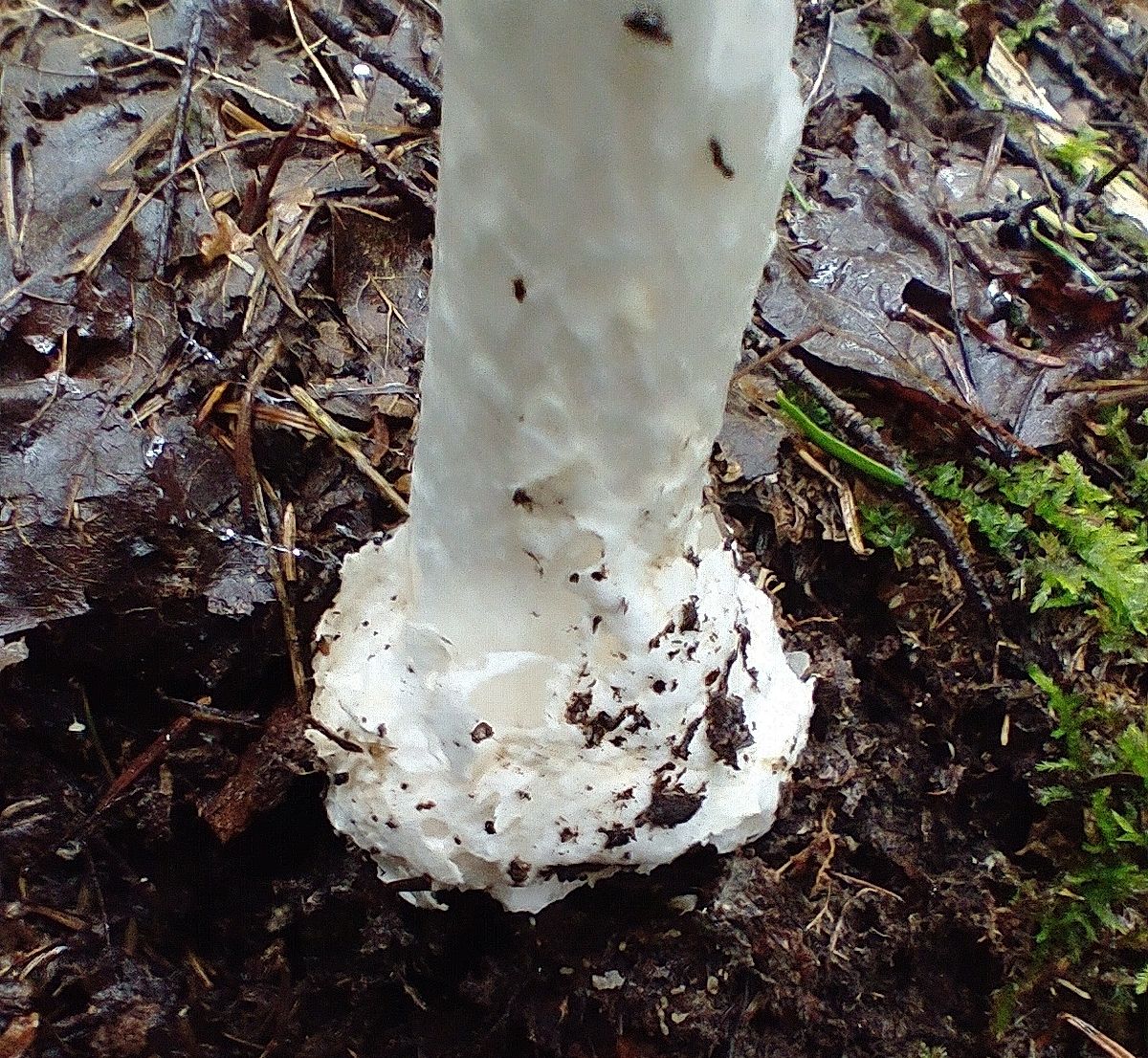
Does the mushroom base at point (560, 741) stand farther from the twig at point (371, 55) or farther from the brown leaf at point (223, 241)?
the twig at point (371, 55)

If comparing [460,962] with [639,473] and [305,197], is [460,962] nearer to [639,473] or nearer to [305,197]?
[639,473]

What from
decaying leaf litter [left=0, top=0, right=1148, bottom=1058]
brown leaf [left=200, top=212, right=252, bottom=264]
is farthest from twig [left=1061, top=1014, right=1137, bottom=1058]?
brown leaf [left=200, top=212, right=252, bottom=264]

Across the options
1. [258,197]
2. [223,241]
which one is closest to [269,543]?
[223,241]

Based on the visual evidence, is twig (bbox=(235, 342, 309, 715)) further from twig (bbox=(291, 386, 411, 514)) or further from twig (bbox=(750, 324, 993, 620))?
twig (bbox=(750, 324, 993, 620))

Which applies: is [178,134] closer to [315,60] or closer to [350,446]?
[315,60]

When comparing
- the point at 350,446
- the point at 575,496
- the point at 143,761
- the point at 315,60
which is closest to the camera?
the point at 575,496

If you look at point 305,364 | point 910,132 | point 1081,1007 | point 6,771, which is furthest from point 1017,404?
point 6,771

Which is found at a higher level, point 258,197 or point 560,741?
point 258,197
